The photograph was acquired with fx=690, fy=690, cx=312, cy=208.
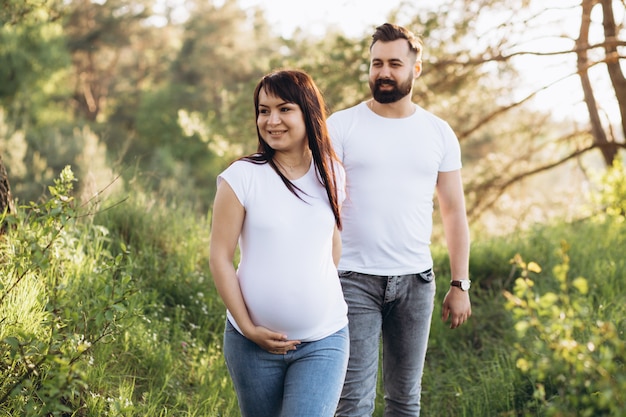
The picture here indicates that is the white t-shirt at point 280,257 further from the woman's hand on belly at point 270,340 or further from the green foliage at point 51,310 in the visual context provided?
the green foliage at point 51,310

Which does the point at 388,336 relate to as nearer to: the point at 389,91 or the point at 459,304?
the point at 459,304

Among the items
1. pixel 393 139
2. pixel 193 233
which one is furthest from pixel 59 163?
pixel 393 139

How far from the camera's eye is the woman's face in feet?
8.68

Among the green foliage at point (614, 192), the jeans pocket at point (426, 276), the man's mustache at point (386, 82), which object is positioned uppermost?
the man's mustache at point (386, 82)

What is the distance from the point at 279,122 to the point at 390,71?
917 millimetres

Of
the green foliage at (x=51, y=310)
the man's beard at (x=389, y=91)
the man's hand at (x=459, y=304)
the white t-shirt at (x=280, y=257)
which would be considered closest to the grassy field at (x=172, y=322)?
the green foliage at (x=51, y=310)

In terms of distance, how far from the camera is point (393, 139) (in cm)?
330

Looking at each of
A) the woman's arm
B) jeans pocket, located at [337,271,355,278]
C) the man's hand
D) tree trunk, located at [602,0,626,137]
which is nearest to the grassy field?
the man's hand

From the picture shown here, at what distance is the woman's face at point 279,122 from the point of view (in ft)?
8.68

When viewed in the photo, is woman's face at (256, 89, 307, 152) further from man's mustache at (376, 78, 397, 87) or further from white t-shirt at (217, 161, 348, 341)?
man's mustache at (376, 78, 397, 87)

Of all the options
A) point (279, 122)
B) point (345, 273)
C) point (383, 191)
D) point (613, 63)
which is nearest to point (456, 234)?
point (383, 191)

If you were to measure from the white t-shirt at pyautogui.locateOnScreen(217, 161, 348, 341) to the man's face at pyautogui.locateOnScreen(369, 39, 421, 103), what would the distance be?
37.7 inches

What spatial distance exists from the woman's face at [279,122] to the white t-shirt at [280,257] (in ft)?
0.41

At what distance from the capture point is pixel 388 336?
11.3ft
